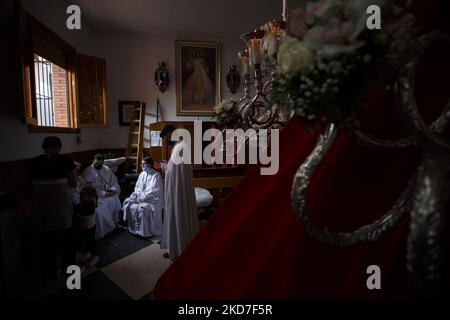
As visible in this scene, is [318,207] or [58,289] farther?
[58,289]

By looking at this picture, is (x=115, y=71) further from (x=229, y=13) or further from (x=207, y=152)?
(x=207, y=152)

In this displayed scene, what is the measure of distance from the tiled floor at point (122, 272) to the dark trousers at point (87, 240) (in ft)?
0.49

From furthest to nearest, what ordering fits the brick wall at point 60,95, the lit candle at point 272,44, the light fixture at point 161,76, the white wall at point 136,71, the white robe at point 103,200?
the light fixture at point 161,76 < the white wall at point 136,71 < the brick wall at point 60,95 < the white robe at point 103,200 < the lit candle at point 272,44

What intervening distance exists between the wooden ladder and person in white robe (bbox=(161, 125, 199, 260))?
2.39 metres

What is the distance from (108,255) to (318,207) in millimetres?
2576

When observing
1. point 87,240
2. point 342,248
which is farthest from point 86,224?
point 342,248

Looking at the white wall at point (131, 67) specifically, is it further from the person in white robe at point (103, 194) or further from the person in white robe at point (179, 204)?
the person in white robe at point (179, 204)

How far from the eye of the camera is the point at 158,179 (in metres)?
3.23

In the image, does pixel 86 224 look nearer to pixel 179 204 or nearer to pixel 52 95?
pixel 179 204

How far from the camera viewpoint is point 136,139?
502 cm

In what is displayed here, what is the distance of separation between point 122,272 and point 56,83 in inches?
113

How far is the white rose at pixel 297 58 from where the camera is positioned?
512mm

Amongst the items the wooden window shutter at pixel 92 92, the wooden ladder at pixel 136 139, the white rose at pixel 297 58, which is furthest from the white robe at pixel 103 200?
the white rose at pixel 297 58
